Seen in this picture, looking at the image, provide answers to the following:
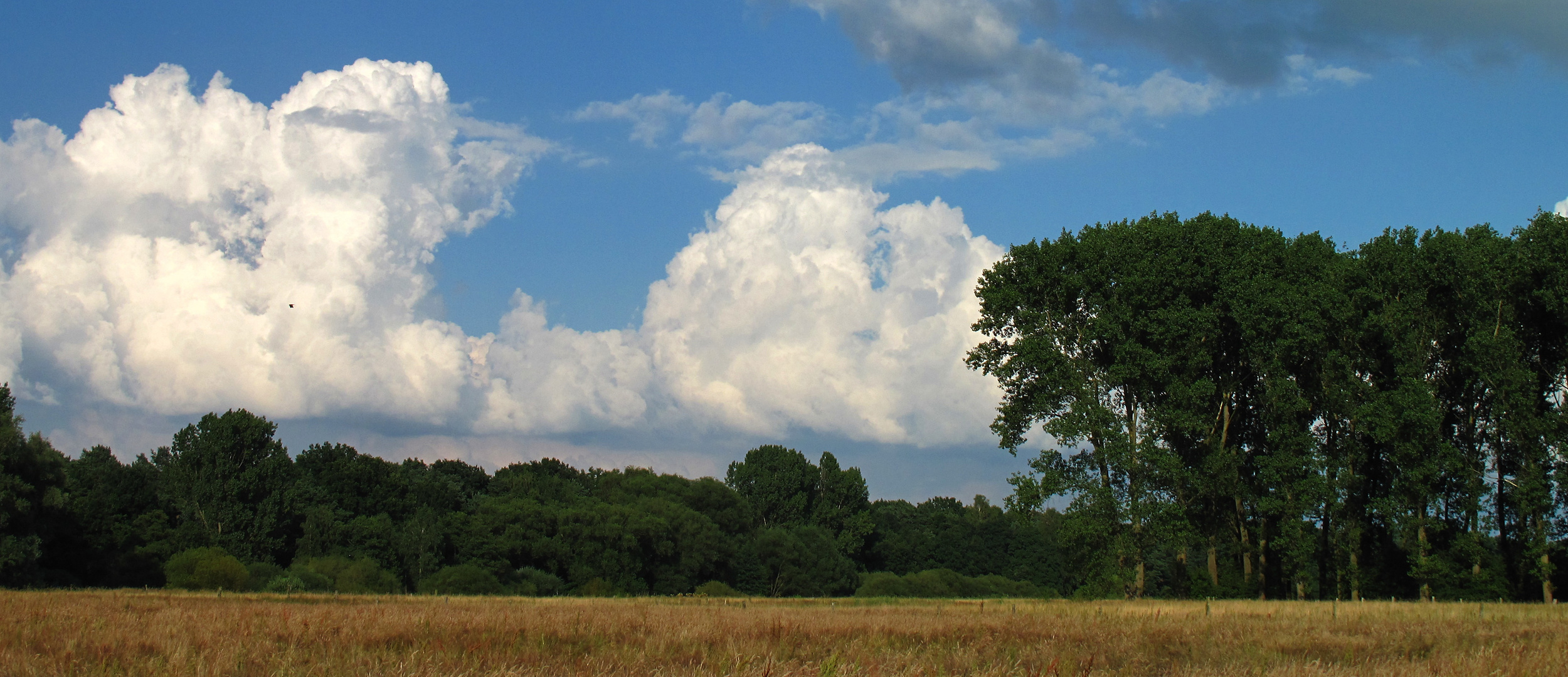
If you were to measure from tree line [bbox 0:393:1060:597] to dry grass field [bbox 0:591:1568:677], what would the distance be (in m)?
23.7

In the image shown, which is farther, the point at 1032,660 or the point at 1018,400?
the point at 1018,400

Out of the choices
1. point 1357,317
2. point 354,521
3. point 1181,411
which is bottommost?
point 354,521

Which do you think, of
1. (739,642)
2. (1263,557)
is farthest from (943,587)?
(739,642)

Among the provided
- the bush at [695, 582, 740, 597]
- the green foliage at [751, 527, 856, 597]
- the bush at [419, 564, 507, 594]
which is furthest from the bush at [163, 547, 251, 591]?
the green foliage at [751, 527, 856, 597]

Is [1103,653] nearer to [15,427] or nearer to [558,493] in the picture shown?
[15,427]

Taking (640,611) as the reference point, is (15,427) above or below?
above

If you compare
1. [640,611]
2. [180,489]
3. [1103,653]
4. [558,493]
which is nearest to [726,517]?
[558,493]

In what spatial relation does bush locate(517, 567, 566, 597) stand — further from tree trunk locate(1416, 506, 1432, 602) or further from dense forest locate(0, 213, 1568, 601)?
tree trunk locate(1416, 506, 1432, 602)

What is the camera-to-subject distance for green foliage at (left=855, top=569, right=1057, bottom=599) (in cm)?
9488

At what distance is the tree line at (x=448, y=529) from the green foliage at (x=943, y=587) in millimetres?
430

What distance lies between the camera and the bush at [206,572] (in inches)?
2379

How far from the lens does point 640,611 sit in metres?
25.3

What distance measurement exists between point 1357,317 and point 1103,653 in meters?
35.2

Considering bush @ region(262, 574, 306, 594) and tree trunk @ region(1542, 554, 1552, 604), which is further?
bush @ region(262, 574, 306, 594)
